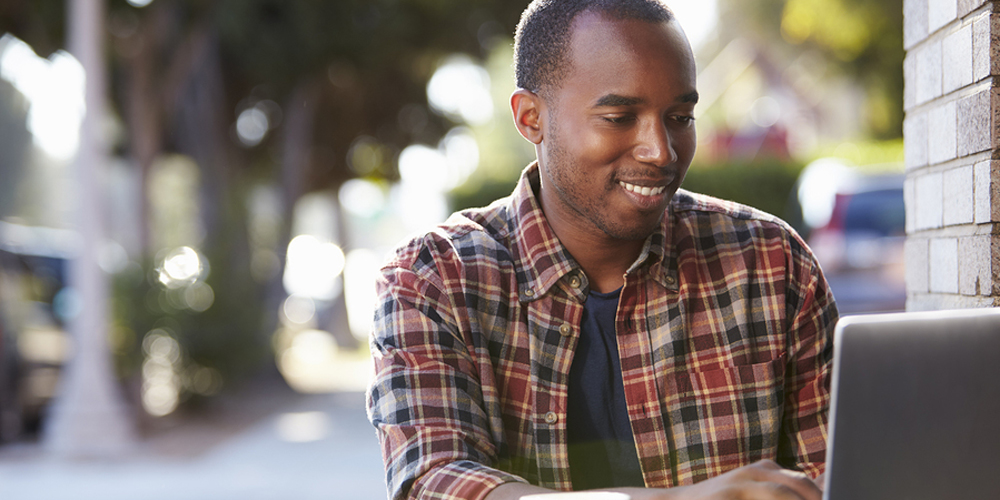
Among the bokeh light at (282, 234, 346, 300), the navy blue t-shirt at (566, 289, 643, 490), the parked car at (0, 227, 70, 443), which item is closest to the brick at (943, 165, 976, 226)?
the navy blue t-shirt at (566, 289, 643, 490)

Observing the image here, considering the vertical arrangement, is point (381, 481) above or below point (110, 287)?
below

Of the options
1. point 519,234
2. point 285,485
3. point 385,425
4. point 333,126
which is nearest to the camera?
point 385,425

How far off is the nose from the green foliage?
795 cm

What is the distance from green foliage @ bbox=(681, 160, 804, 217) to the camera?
976 centimetres

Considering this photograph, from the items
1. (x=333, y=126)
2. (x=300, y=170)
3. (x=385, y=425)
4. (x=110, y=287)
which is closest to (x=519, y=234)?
(x=385, y=425)

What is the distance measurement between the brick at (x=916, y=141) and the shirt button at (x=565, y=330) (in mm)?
968

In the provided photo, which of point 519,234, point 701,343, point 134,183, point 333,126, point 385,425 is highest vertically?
point 333,126

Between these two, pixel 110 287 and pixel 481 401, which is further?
pixel 110 287

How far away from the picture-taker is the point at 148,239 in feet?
28.8

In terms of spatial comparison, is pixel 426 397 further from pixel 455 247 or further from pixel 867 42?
pixel 867 42

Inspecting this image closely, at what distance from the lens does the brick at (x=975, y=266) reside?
1.86 meters

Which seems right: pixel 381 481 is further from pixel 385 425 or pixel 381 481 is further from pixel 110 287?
pixel 385 425

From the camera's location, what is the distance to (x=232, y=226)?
360 inches

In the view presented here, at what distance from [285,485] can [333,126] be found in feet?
23.9
